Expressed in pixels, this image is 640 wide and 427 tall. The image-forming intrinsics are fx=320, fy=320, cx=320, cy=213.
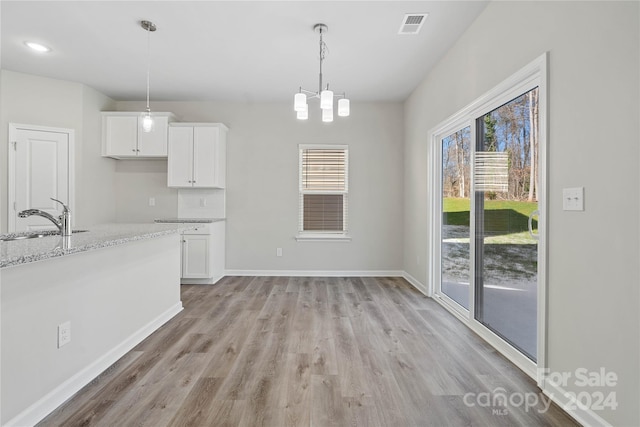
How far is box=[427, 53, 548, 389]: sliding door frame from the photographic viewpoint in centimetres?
196

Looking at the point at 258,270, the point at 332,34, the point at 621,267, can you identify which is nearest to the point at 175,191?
the point at 258,270

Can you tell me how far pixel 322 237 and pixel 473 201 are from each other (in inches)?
102

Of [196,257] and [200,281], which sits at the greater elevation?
[196,257]

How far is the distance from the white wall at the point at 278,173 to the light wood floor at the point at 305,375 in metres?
1.79

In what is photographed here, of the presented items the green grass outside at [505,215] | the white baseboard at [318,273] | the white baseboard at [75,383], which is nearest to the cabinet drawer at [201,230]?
the white baseboard at [318,273]

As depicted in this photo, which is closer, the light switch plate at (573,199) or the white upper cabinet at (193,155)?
the light switch plate at (573,199)

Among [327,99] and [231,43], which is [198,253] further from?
[327,99]

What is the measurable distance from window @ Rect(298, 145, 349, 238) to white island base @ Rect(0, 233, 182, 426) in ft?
8.65

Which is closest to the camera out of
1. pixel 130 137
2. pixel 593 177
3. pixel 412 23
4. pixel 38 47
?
pixel 593 177

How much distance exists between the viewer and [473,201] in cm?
297

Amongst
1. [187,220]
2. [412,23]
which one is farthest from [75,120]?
[412,23]

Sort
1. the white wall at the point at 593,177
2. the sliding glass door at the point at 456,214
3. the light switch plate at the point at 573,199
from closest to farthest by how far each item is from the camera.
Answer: the white wall at the point at 593,177, the light switch plate at the point at 573,199, the sliding glass door at the point at 456,214

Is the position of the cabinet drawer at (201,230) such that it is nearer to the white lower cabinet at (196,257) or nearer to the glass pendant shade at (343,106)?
the white lower cabinet at (196,257)

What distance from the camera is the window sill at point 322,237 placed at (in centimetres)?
511
